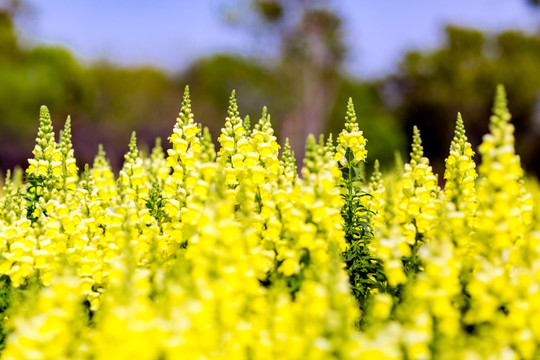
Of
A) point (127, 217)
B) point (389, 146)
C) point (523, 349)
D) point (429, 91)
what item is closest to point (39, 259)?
point (127, 217)

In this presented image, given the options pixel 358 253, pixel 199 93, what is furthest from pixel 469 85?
pixel 358 253

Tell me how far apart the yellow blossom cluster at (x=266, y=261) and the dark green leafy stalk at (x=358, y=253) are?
2 centimetres

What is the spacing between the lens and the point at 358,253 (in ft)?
18.3

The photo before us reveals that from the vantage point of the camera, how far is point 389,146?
1270 inches

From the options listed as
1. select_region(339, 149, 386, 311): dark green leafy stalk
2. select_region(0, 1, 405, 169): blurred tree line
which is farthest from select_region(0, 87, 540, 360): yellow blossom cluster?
select_region(0, 1, 405, 169): blurred tree line

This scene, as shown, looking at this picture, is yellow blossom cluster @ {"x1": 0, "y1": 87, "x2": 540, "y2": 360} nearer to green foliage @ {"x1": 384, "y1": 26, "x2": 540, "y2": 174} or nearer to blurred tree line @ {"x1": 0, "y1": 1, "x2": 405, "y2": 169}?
blurred tree line @ {"x1": 0, "y1": 1, "x2": 405, "y2": 169}

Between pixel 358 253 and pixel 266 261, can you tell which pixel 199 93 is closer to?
pixel 358 253

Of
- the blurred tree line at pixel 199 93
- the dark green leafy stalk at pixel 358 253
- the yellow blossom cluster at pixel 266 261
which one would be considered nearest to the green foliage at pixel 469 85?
the blurred tree line at pixel 199 93

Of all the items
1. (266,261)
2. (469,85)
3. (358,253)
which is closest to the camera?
(266,261)

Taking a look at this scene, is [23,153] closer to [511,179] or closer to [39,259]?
[39,259]

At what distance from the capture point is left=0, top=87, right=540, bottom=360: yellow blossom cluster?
3.41 meters

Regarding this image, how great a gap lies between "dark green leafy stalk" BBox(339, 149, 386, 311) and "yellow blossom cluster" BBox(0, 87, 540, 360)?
0.02 metres

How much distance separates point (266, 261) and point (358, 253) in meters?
1.37

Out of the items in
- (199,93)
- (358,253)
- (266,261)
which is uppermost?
(199,93)
